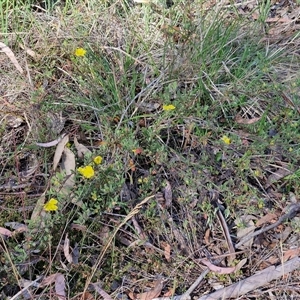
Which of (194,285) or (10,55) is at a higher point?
(10,55)

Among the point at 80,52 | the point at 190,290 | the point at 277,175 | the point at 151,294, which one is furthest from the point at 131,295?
the point at 80,52

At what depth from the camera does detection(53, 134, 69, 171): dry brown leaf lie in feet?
6.23

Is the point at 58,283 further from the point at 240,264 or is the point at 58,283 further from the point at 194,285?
the point at 240,264

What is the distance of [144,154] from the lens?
1.93 meters

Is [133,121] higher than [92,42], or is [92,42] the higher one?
[92,42]

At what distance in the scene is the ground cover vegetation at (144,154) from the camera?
1684 mm

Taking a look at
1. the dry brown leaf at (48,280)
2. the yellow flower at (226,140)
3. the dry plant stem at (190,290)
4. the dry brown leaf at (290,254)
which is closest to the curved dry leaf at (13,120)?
the dry brown leaf at (48,280)

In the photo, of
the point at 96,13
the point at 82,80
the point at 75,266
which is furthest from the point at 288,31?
the point at 75,266

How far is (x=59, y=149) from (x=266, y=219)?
0.84 m

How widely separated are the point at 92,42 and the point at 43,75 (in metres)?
0.30

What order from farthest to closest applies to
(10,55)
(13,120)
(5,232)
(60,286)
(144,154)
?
(10,55) → (13,120) → (144,154) → (5,232) → (60,286)

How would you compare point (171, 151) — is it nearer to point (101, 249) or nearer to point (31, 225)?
point (101, 249)

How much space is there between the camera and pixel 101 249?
5.56 feet

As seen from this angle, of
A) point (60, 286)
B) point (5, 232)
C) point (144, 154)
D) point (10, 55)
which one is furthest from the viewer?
point (10, 55)
